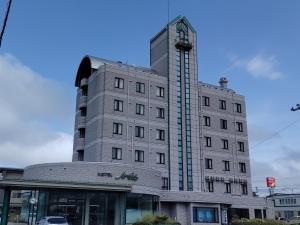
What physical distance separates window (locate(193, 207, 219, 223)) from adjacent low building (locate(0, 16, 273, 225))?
13 cm

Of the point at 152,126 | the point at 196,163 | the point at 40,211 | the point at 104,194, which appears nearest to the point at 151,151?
the point at 152,126

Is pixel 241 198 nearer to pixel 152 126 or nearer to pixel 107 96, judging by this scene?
pixel 152 126

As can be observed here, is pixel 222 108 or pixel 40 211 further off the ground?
pixel 222 108

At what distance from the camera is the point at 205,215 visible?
174 ft


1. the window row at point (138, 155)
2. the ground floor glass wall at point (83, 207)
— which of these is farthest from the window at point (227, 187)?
the ground floor glass wall at point (83, 207)

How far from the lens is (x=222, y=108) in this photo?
218 feet

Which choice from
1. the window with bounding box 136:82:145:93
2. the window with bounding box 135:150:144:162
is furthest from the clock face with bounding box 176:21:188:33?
the window with bounding box 135:150:144:162

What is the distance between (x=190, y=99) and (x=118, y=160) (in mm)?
16274

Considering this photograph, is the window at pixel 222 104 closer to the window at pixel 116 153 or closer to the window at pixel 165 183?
the window at pixel 165 183

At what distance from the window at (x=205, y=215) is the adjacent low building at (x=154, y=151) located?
127mm

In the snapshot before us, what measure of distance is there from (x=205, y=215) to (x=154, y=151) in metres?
11.0

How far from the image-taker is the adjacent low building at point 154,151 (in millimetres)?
44031

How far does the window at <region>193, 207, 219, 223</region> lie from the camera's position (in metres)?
52.1

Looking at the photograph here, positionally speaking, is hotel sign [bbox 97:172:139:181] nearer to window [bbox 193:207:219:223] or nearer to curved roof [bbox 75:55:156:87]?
window [bbox 193:207:219:223]
